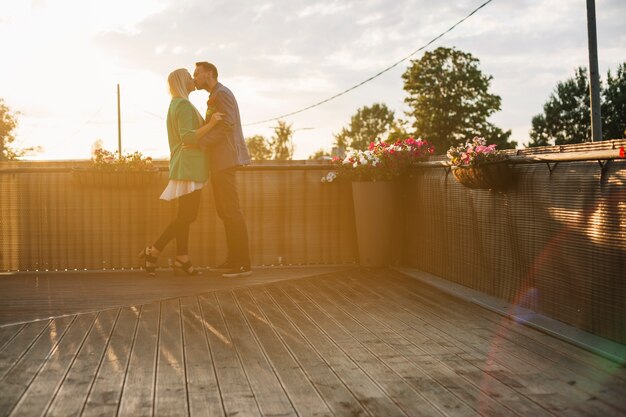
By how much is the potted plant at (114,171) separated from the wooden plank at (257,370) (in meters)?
2.56

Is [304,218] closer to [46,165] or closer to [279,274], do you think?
[279,274]

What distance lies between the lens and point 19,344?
351cm

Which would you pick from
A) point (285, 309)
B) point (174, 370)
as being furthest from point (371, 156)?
point (174, 370)

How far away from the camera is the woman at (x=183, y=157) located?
5.89 meters

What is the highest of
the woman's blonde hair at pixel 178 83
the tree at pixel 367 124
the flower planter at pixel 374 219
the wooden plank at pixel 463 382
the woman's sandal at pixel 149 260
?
the tree at pixel 367 124

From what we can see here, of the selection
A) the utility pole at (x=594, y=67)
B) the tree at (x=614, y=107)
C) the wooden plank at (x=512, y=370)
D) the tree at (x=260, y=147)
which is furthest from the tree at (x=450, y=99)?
the wooden plank at (x=512, y=370)

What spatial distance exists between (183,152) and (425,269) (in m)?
2.14

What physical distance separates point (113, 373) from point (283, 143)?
5836 centimetres

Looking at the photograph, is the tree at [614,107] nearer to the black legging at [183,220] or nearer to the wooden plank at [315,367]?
the black legging at [183,220]

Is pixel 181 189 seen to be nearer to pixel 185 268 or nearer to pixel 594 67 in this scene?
pixel 185 268

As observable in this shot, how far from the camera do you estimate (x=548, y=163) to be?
3980mm

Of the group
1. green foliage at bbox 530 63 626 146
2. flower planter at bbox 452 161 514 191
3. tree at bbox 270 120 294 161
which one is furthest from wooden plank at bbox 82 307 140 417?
tree at bbox 270 120 294 161

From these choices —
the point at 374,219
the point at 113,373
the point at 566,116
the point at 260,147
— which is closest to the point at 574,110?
the point at 566,116

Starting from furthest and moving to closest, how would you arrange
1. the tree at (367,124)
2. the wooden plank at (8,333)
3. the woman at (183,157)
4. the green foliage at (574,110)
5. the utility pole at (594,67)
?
the tree at (367,124) → the green foliage at (574,110) → the utility pole at (594,67) → the woman at (183,157) → the wooden plank at (8,333)
